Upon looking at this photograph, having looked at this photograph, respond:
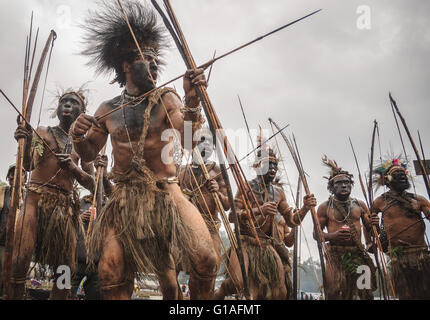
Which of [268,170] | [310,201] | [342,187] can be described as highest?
[268,170]

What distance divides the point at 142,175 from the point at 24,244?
1847 millimetres

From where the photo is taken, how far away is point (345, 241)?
580 cm

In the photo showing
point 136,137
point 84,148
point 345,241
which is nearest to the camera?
point 136,137

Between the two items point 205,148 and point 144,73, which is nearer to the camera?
point 144,73

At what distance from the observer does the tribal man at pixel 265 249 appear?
4.86 m

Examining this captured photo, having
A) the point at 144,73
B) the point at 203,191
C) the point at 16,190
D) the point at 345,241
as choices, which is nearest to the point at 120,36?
the point at 144,73

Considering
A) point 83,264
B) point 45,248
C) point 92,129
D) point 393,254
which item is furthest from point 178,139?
point 393,254

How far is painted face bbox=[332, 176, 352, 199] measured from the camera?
20.7ft

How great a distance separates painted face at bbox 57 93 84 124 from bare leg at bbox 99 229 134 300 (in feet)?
8.34

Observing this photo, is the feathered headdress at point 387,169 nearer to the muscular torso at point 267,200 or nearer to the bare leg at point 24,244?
the muscular torso at point 267,200

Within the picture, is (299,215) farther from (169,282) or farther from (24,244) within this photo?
(24,244)

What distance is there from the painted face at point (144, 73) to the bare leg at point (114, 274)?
1322mm

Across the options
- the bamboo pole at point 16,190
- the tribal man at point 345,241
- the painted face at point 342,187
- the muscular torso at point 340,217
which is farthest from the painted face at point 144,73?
the painted face at point 342,187
